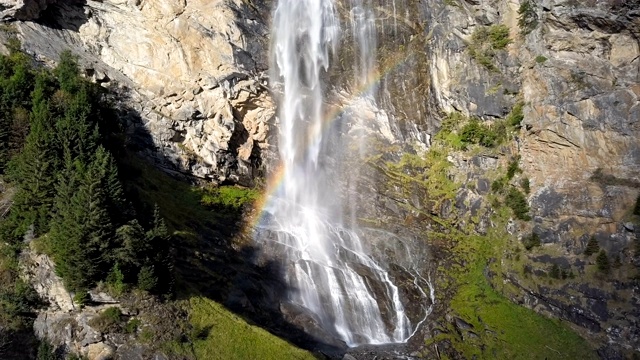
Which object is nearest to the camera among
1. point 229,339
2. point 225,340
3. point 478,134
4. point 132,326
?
point 132,326

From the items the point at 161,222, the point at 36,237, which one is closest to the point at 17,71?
the point at 36,237

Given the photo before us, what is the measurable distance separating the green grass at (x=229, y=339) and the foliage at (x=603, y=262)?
17.5m

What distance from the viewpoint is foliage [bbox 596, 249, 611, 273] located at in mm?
29156

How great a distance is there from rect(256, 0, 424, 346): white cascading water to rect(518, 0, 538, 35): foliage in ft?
33.4

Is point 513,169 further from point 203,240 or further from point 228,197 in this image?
point 203,240

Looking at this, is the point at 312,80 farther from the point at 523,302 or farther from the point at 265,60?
the point at 523,302

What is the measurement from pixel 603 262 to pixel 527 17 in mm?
16307

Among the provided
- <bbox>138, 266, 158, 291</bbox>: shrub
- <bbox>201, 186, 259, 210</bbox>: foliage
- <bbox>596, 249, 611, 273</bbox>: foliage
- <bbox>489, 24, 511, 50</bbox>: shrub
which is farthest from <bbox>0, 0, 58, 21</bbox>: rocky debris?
<bbox>596, 249, 611, 273</bbox>: foliage

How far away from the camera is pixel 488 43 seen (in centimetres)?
3684

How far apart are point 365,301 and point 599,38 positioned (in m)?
21.2

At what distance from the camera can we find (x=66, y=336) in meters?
19.2

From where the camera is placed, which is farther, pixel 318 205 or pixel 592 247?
pixel 318 205

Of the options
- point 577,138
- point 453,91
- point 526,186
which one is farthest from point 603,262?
point 453,91

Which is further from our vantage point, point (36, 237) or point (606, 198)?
point (606, 198)
